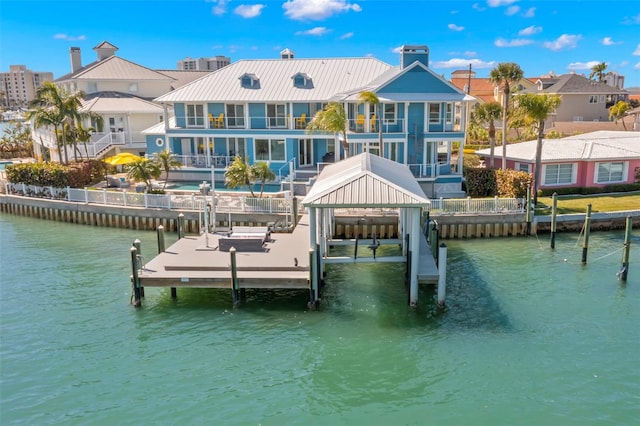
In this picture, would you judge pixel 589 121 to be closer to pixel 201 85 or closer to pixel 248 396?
pixel 201 85

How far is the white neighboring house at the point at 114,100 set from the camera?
46.8m

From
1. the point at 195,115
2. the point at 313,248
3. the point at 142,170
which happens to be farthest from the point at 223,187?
the point at 313,248

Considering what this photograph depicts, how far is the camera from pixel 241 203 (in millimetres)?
29594

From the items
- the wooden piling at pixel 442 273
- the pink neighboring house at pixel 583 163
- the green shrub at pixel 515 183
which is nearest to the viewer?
the wooden piling at pixel 442 273

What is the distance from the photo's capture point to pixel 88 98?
50.9 metres

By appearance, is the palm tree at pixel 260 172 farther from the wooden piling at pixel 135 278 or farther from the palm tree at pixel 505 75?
the palm tree at pixel 505 75

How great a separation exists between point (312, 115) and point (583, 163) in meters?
19.1

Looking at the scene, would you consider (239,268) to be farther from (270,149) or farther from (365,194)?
(270,149)

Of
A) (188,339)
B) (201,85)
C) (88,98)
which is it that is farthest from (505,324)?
(88,98)

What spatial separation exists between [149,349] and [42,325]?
457cm

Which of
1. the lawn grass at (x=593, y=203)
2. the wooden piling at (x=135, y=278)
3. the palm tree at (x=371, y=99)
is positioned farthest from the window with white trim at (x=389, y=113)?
the wooden piling at (x=135, y=278)

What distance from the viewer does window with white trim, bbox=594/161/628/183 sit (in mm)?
36031

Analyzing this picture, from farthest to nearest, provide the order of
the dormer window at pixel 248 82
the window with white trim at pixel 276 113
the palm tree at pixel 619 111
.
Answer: the palm tree at pixel 619 111, the dormer window at pixel 248 82, the window with white trim at pixel 276 113

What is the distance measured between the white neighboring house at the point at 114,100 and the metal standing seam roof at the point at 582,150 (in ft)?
93.6
